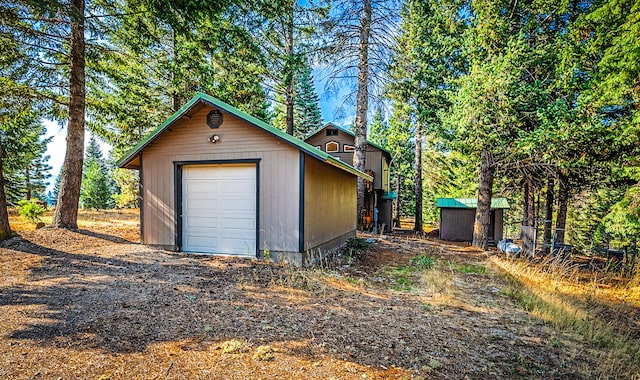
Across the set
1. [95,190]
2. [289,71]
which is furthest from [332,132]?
[95,190]

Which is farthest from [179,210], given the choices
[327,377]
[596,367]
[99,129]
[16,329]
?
[596,367]

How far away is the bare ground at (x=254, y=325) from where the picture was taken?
9.37 feet

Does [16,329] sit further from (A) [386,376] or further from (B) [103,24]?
(B) [103,24]

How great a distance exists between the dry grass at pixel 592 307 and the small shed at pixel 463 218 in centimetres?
925

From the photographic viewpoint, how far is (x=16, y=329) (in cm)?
334

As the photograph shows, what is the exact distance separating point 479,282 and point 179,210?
23.4 feet

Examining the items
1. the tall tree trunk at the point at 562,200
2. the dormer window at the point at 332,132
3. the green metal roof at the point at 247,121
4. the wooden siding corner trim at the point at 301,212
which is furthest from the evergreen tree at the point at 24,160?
the tall tree trunk at the point at 562,200

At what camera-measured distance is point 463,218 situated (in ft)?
56.9

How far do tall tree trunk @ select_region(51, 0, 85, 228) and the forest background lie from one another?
0.10 feet

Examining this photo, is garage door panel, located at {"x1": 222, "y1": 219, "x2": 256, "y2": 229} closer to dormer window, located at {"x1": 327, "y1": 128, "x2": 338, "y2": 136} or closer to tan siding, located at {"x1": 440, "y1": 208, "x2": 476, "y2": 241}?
dormer window, located at {"x1": 327, "y1": 128, "x2": 338, "y2": 136}

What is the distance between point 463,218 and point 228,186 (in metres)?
14.3

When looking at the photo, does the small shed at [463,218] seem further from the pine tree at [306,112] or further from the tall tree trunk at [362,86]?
the pine tree at [306,112]

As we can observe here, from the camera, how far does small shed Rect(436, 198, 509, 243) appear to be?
17.2 meters

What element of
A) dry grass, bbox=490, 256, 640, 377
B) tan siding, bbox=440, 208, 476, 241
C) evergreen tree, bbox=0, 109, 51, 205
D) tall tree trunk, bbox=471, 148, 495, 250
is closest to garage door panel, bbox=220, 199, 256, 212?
dry grass, bbox=490, 256, 640, 377
